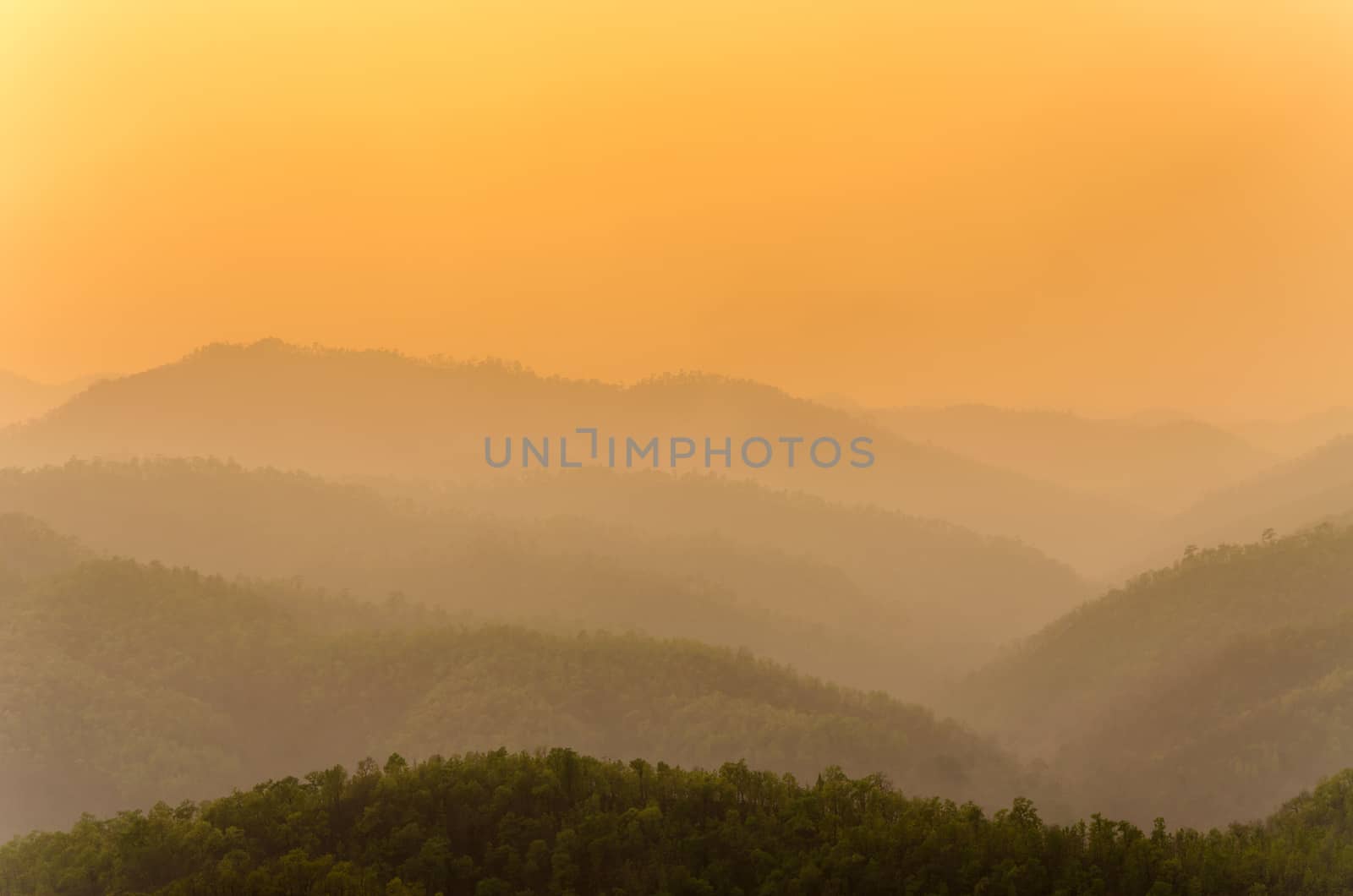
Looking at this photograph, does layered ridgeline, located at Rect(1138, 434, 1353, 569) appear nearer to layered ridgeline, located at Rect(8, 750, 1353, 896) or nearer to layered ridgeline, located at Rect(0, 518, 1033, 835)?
layered ridgeline, located at Rect(0, 518, 1033, 835)

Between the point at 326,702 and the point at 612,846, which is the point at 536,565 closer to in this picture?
the point at 326,702

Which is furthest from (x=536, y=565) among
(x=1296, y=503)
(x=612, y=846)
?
(x=1296, y=503)

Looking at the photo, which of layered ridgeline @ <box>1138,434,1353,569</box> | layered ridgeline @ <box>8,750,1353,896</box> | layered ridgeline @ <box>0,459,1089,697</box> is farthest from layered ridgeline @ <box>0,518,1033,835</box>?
layered ridgeline @ <box>1138,434,1353,569</box>

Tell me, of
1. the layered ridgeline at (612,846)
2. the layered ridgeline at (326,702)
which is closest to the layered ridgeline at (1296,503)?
the layered ridgeline at (326,702)

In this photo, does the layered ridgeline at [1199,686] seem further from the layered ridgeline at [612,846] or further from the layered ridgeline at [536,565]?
the layered ridgeline at [612,846]

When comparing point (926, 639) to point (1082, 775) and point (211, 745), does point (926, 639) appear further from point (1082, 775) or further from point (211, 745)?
point (211, 745)

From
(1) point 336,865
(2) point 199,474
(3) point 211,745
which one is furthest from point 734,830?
(2) point 199,474

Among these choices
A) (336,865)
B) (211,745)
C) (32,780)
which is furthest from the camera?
(211,745)
